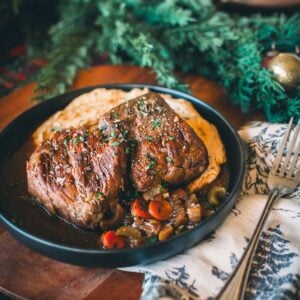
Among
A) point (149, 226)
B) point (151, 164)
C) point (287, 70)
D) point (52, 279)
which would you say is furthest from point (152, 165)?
point (287, 70)

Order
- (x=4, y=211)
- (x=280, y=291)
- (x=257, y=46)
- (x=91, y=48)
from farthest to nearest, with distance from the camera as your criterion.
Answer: (x=91, y=48) → (x=257, y=46) → (x=4, y=211) → (x=280, y=291)

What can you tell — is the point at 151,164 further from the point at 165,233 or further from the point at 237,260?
the point at 237,260

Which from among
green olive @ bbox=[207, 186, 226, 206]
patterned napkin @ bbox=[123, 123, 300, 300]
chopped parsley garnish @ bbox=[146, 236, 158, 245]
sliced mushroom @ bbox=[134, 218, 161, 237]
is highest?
sliced mushroom @ bbox=[134, 218, 161, 237]

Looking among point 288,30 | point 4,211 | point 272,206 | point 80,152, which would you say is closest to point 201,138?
point 272,206

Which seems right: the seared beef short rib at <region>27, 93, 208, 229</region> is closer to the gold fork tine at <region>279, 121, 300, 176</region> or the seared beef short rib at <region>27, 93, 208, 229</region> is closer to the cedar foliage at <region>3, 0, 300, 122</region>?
the gold fork tine at <region>279, 121, 300, 176</region>

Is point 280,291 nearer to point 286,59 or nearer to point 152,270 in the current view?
point 152,270

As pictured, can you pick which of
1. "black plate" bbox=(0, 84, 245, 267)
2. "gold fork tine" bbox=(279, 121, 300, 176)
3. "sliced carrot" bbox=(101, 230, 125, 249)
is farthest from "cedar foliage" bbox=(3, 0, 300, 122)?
"sliced carrot" bbox=(101, 230, 125, 249)
